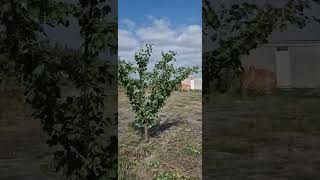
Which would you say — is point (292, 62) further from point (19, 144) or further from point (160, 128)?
point (19, 144)

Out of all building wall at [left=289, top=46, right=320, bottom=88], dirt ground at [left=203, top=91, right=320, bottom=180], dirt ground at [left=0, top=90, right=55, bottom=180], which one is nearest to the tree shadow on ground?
dirt ground at [left=203, top=91, right=320, bottom=180]

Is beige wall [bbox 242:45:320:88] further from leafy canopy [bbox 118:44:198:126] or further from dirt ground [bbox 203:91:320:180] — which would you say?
leafy canopy [bbox 118:44:198:126]

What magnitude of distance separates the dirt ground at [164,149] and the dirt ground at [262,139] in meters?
0.19

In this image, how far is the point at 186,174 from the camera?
508 centimetres

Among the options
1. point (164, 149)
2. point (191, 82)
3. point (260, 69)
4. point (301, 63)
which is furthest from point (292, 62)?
point (164, 149)

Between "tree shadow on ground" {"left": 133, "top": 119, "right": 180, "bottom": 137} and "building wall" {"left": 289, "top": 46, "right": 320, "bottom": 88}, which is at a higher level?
"building wall" {"left": 289, "top": 46, "right": 320, "bottom": 88}

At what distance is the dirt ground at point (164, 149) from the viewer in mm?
5098

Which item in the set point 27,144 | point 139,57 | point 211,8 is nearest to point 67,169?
point 211,8

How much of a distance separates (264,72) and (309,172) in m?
6.36

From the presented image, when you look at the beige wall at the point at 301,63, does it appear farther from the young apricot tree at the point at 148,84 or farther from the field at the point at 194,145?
the young apricot tree at the point at 148,84

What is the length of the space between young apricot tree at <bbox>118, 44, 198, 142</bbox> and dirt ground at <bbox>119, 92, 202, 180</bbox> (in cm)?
24

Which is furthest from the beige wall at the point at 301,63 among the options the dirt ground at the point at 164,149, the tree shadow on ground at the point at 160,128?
the dirt ground at the point at 164,149

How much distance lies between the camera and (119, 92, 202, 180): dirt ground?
5098 mm

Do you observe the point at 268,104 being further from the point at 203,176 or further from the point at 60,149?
the point at 60,149
